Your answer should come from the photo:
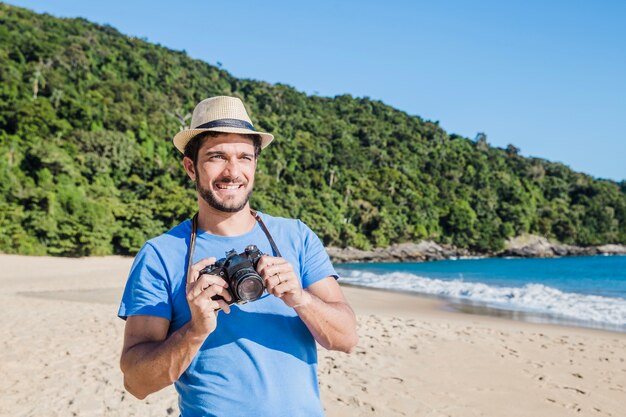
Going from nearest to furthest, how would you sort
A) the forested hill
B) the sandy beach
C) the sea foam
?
the sandy beach → the sea foam → the forested hill

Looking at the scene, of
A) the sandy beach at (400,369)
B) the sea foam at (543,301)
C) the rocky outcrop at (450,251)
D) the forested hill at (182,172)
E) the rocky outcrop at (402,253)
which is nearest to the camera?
the sandy beach at (400,369)

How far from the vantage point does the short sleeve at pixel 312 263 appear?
166 centimetres

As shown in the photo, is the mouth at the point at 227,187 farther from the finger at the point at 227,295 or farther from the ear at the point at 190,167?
the finger at the point at 227,295

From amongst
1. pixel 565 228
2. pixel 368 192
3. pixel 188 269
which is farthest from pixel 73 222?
pixel 565 228

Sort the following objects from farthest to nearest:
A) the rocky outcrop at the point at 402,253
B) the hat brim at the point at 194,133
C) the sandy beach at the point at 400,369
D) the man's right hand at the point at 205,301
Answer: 1. the rocky outcrop at the point at 402,253
2. the sandy beach at the point at 400,369
3. the hat brim at the point at 194,133
4. the man's right hand at the point at 205,301

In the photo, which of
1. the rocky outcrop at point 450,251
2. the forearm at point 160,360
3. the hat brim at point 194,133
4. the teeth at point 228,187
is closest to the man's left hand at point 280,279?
the forearm at point 160,360

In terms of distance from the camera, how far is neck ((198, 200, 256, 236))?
1.62 m

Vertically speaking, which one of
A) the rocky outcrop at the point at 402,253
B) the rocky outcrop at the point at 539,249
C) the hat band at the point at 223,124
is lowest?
the rocky outcrop at the point at 402,253

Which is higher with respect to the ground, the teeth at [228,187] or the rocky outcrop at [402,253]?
the teeth at [228,187]

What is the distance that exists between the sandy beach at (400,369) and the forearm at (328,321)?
132 inches

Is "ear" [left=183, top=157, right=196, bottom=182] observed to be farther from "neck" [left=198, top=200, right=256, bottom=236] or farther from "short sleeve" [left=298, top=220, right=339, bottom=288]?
"short sleeve" [left=298, top=220, right=339, bottom=288]

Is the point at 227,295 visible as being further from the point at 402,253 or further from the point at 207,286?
the point at 402,253

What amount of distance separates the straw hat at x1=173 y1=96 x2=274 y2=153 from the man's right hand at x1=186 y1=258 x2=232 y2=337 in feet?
1.63

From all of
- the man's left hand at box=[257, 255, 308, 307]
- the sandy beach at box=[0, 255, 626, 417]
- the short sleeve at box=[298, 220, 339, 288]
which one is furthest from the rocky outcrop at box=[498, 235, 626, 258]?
the man's left hand at box=[257, 255, 308, 307]
